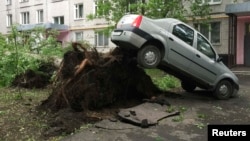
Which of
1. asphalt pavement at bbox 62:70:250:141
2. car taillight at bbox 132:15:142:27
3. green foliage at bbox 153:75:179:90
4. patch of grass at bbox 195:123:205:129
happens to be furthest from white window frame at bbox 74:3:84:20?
patch of grass at bbox 195:123:205:129

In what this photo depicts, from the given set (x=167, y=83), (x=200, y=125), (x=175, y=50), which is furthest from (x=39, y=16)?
(x=200, y=125)

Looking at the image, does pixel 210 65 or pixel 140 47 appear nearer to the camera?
pixel 140 47

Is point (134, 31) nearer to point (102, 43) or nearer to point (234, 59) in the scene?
point (234, 59)

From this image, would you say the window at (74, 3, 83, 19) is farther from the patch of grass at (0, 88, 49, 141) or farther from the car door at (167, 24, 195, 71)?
the car door at (167, 24, 195, 71)

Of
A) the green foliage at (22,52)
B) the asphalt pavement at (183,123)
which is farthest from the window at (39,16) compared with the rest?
the asphalt pavement at (183,123)

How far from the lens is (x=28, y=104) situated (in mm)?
10242

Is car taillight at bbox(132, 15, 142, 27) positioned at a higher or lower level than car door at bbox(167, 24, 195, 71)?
higher

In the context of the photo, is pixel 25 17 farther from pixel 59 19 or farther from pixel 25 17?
pixel 59 19

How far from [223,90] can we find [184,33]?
224 centimetres

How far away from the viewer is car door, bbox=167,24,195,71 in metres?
9.81

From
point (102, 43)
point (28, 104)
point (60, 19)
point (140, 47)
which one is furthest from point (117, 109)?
point (60, 19)

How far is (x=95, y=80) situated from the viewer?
8.91 metres

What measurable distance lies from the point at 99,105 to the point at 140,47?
1.82 meters

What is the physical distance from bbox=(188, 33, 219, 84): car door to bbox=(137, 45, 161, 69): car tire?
1.20 m
